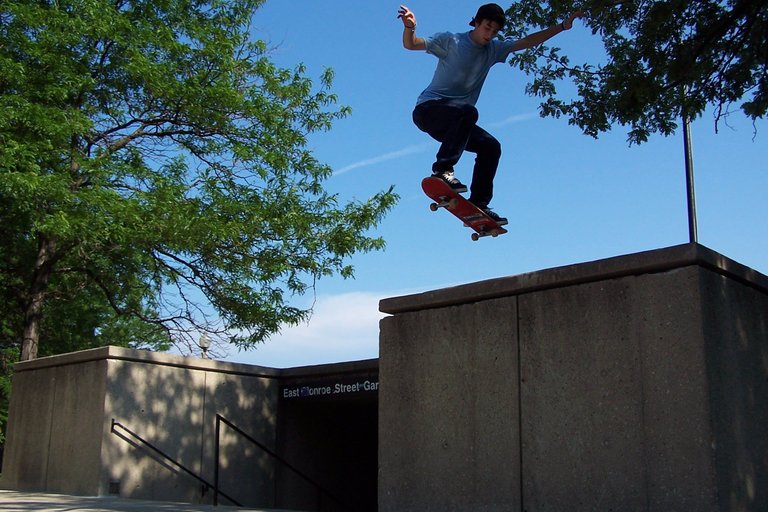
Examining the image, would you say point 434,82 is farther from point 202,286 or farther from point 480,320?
point 202,286

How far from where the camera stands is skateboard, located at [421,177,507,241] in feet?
27.8

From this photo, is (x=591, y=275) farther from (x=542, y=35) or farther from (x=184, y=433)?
(x=184, y=433)

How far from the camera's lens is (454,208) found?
8781mm

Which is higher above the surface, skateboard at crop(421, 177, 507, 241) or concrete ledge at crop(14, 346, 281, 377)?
skateboard at crop(421, 177, 507, 241)

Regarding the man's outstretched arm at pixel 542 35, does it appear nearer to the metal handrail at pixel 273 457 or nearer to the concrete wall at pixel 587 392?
the concrete wall at pixel 587 392

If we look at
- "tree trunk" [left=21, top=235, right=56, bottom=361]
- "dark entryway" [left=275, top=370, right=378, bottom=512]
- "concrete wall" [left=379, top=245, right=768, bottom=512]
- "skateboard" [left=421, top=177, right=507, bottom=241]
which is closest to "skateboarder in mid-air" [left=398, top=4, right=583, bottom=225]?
"skateboard" [left=421, top=177, right=507, bottom=241]

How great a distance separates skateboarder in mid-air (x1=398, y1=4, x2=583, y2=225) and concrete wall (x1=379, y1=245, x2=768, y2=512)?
1.42 m

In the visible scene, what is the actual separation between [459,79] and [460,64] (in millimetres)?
149

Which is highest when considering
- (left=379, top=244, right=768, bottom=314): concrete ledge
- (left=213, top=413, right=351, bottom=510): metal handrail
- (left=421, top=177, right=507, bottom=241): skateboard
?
(left=421, top=177, right=507, bottom=241): skateboard

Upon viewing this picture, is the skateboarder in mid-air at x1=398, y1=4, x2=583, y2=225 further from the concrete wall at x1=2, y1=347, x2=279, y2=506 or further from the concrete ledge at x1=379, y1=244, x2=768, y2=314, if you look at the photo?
the concrete wall at x1=2, y1=347, x2=279, y2=506

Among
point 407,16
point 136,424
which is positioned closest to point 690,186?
point 407,16

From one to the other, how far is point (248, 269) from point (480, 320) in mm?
11617

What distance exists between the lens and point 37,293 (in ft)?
63.1

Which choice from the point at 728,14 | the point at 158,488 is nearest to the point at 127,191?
the point at 158,488
